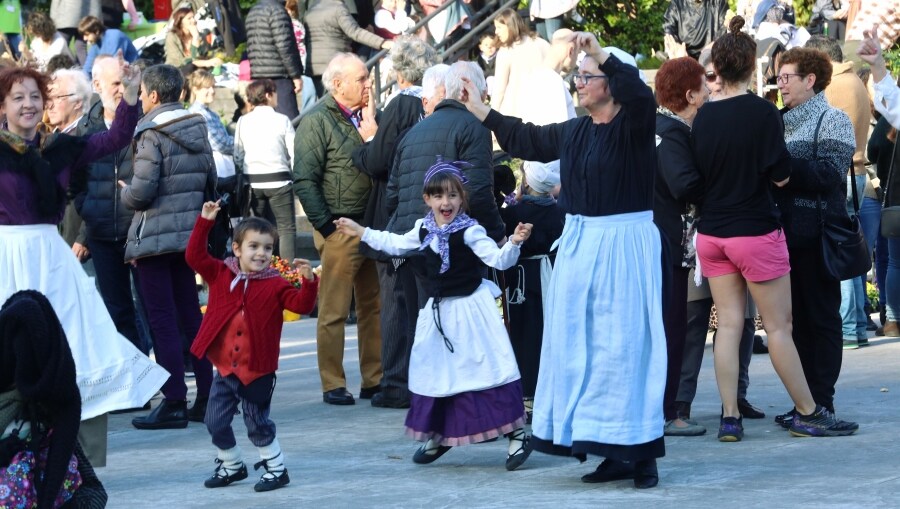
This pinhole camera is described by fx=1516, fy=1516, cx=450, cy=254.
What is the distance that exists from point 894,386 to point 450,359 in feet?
10.8

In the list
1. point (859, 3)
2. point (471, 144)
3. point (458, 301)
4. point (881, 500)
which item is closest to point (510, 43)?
point (859, 3)

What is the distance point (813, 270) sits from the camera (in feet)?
26.0

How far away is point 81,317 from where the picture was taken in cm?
719

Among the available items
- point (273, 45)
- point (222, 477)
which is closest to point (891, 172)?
point (222, 477)

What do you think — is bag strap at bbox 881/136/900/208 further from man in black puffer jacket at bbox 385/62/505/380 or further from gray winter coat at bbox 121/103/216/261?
gray winter coat at bbox 121/103/216/261

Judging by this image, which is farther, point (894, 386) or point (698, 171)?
point (894, 386)

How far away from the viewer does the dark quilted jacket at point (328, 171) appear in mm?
9445

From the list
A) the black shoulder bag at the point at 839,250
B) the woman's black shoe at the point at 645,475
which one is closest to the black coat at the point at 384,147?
the black shoulder bag at the point at 839,250

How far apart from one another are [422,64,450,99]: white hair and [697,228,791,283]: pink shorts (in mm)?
1810

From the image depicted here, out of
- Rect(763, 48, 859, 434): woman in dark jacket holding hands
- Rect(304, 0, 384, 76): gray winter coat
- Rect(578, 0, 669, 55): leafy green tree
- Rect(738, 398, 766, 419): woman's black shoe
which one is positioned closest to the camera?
Rect(763, 48, 859, 434): woman in dark jacket holding hands

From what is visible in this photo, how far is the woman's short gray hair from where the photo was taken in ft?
30.6

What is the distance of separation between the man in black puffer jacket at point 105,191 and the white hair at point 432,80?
1.82 metres

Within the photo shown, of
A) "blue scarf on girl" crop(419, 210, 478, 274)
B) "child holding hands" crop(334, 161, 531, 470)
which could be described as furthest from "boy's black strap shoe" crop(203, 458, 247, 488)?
"blue scarf on girl" crop(419, 210, 478, 274)

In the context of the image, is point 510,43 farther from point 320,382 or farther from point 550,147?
point 550,147
